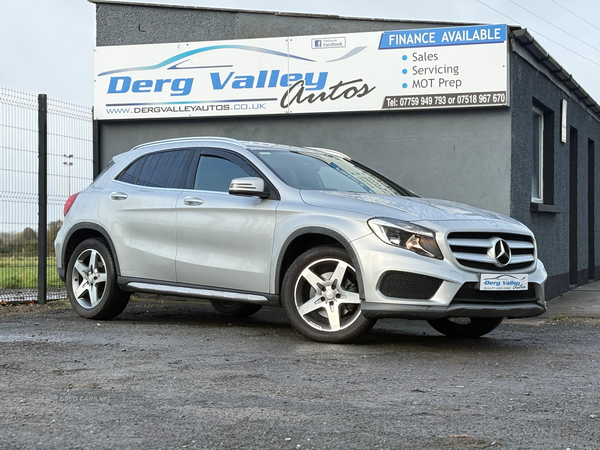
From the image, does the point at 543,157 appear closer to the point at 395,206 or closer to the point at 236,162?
the point at 236,162

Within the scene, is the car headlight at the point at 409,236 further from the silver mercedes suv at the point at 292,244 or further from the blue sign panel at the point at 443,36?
the blue sign panel at the point at 443,36

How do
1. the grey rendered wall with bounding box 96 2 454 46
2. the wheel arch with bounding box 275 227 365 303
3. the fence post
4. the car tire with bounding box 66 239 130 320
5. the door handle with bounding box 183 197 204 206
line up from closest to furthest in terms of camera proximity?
the wheel arch with bounding box 275 227 365 303 < the door handle with bounding box 183 197 204 206 < the car tire with bounding box 66 239 130 320 < the fence post < the grey rendered wall with bounding box 96 2 454 46

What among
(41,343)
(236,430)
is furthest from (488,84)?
(236,430)

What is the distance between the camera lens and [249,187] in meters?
7.01

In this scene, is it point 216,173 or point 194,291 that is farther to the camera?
point 216,173

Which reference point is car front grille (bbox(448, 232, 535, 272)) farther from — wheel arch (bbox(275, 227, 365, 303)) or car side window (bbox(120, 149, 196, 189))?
car side window (bbox(120, 149, 196, 189))

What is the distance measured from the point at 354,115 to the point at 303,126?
0.70m

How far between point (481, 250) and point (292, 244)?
154 centimetres

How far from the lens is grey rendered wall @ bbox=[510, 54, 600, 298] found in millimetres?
10633

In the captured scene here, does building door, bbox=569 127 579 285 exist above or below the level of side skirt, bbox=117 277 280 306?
above

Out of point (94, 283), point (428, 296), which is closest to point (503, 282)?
point (428, 296)

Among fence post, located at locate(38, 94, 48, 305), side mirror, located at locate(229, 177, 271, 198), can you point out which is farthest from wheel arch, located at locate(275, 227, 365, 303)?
fence post, located at locate(38, 94, 48, 305)

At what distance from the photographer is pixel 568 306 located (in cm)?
1084

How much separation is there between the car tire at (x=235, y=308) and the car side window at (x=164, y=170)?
157 cm
